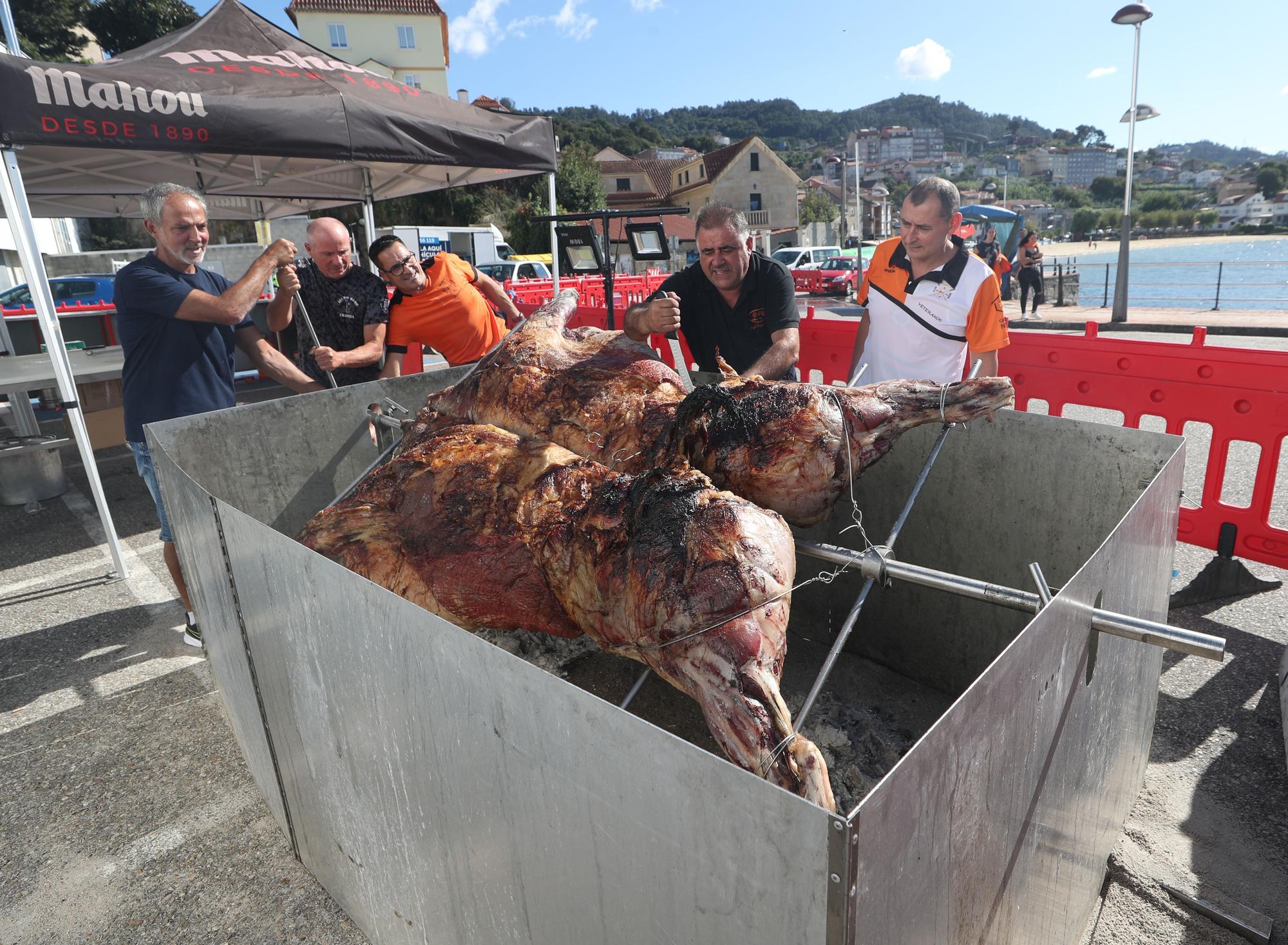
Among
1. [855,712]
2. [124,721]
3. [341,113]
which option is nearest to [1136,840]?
[855,712]

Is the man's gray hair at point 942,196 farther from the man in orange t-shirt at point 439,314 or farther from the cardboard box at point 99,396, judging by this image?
the cardboard box at point 99,396

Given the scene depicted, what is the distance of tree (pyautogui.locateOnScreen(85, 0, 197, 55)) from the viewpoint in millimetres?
37000

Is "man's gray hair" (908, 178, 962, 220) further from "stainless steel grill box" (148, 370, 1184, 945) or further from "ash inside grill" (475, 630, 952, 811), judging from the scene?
"ash inside grill" (475, 630, 952, 811)

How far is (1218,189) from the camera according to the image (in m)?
121

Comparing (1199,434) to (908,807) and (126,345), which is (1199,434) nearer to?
(908,807)

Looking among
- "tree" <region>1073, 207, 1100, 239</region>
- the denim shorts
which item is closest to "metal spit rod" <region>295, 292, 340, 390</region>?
the denim shorts

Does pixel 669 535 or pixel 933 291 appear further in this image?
pixel 933 291

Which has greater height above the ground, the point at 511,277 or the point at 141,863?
the point at 511,277

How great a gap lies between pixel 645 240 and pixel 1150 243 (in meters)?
127

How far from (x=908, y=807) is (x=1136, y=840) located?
2.08 metres

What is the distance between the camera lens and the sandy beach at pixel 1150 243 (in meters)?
81.2

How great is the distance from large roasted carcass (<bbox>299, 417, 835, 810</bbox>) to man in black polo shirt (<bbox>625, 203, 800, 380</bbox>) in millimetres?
1267

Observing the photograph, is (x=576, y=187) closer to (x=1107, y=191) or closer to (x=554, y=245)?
(x=554, y=245)

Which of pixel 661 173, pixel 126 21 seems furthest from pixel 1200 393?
pixel 661 173
